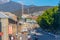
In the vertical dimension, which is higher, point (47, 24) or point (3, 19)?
point (3, 19)

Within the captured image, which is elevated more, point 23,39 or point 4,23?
point 4,23

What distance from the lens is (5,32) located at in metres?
13.9

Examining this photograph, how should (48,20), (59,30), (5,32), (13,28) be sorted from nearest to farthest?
1. (5,32)
2. (13,28)
3. (59,30)
4. (48,20)

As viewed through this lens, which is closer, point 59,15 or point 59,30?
point 59,15

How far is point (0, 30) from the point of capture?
13430mm

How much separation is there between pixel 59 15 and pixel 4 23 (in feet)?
33.5

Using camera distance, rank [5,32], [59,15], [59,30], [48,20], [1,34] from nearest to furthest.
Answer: [1,34] < [5,32] < [59,15] < [59,30] < [48,20]

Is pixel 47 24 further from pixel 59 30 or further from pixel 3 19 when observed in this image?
pixel 3 19

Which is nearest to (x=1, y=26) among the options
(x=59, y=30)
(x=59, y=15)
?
(x=59, y=15)

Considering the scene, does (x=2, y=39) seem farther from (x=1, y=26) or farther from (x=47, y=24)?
(x=47, y=24)

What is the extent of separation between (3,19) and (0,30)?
74 centimetres

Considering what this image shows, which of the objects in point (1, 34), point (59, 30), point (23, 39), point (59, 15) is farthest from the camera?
point (59, 30)

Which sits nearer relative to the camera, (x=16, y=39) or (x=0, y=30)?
(x=0, y=30)

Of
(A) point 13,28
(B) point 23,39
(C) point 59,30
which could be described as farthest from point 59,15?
(B) point 23,39
